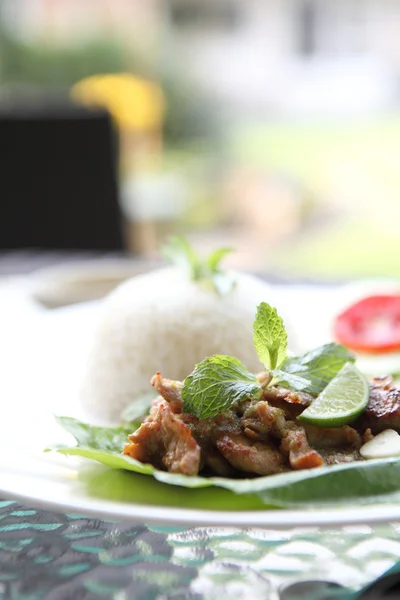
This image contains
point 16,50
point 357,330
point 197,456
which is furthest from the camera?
point 16,50

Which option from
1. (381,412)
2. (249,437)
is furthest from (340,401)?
(249,437)

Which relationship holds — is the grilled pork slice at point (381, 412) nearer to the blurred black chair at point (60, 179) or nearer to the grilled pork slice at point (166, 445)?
the grilled pork slice at point (166, 445)

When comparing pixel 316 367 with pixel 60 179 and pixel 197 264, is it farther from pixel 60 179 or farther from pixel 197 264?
pixel 60 179

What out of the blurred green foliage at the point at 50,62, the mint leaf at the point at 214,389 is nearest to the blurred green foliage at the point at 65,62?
the blurred green foliage at the point at 50,62

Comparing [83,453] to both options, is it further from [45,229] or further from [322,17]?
[322,17]

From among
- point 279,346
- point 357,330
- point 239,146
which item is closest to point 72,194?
point 357,330

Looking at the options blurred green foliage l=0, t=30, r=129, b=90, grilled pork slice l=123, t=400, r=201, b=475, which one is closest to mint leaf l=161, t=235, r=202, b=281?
grilled pork slice l=123, t=400, r=201, b=475

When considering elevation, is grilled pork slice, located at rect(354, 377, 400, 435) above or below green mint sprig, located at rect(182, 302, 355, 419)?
below

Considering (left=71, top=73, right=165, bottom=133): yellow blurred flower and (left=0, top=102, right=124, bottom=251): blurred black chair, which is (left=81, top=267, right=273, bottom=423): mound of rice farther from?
(left=71, top=73, right=165, bottom=133): yellow blurred flower
